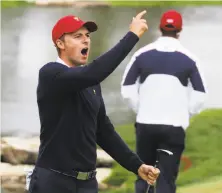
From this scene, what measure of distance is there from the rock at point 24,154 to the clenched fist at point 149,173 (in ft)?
11.3

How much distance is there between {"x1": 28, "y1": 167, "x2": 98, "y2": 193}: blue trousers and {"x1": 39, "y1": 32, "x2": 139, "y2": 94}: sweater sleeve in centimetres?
43

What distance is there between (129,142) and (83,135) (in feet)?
13.4

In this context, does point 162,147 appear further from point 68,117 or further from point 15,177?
point 68,117

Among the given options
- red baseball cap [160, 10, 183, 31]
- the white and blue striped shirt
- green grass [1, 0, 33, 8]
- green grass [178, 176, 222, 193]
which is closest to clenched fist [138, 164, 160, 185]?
the white and blue striped shirt

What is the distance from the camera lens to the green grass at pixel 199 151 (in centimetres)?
732

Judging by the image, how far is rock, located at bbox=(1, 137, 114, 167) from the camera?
299 inches

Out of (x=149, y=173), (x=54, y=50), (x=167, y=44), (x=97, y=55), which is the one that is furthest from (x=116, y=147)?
(x=54, y=50)

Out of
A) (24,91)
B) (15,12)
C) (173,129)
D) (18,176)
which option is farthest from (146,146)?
(15,12)

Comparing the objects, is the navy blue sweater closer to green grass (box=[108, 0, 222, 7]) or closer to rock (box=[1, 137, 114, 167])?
rock (box=[1, 137, 114, 167])

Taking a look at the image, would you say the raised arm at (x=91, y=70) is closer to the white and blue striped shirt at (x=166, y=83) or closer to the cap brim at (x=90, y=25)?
the cap brim at (x=90, y=25)

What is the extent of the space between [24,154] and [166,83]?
223cm

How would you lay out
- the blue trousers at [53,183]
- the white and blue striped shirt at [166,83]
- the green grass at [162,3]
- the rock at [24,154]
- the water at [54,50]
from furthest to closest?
Answer: the green grass at [162,3]
the water at [54,50]
the rock at [24,154]
the white and blue striped shirt at [166,83]
the blue trousers at [53,183]

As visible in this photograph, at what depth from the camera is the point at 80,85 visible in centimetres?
371

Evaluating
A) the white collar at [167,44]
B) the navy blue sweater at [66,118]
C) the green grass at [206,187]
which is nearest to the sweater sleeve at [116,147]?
the navy blue sweater at [66,118]
